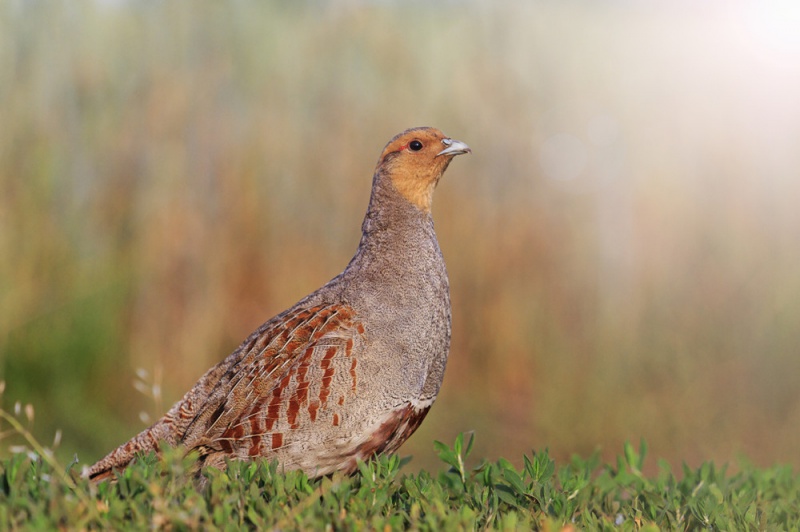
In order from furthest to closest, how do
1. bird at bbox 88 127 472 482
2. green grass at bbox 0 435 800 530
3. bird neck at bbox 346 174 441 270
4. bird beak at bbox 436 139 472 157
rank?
bird beak at bbox 436 139 472 157
bird neck at bbox 346 174 441 270
bird at bbox 88 127 472 482
green grass at bbox 0 435 800 530

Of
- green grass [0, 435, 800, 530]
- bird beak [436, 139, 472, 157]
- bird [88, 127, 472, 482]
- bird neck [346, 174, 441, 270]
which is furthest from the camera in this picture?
bird beak [436, 139, 472, 157]

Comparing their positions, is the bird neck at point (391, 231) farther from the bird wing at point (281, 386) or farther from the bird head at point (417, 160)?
the bird wing at point (281, 386)

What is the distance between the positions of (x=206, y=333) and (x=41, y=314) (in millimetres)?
1137

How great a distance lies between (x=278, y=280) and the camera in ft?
21.2

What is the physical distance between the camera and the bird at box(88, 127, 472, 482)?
3410mm

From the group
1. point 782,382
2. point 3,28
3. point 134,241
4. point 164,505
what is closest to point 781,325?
point 782,382

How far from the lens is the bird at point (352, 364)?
341cm

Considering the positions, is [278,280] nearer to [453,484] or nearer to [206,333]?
[206,333]

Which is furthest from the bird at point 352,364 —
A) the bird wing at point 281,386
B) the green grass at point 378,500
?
the green grass at point 378,500

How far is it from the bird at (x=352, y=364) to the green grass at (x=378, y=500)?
158mm

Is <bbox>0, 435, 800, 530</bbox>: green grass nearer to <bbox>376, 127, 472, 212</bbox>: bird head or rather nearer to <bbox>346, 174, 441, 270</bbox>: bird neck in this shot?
<bbox>346, 174, 441, 270</bbox>: bird neck

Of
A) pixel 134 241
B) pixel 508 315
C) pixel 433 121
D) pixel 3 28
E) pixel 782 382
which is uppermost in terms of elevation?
pixel 3 28

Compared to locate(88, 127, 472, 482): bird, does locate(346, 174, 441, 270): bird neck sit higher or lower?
higher

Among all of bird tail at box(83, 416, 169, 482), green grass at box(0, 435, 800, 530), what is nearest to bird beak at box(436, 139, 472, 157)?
green grass at box(0, 435, 800, 530)
